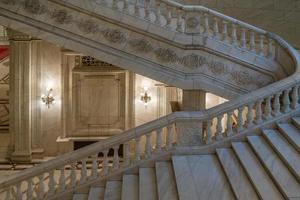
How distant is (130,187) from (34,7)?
136 inches

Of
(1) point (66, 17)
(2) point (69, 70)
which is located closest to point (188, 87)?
(1) point (66, 17)

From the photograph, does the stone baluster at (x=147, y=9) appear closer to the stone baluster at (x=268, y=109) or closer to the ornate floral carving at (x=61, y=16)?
the ornate floral carving at (x=61, y=16)

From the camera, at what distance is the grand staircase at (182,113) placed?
624cm

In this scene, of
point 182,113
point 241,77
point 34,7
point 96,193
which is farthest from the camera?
point 241,77

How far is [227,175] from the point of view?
6238 mm

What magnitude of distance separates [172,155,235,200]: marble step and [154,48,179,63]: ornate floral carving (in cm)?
199

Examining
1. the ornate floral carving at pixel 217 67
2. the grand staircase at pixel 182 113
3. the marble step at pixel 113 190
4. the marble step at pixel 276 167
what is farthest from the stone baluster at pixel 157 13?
the marble step at pixel 113 190

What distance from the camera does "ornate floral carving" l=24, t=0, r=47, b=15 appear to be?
788cm

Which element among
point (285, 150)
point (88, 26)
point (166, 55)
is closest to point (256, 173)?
point (285, 150)

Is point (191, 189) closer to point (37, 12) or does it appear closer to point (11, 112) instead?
point (37, 12)

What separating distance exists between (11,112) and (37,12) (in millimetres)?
4387

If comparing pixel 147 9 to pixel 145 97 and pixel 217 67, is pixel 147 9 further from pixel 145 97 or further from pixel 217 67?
pixel 145 97

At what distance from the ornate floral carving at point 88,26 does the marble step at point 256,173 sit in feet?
10.0

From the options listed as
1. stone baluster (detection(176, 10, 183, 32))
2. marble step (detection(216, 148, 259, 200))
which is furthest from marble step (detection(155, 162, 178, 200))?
stone baluster (detection(176, 10, 183, 32))
